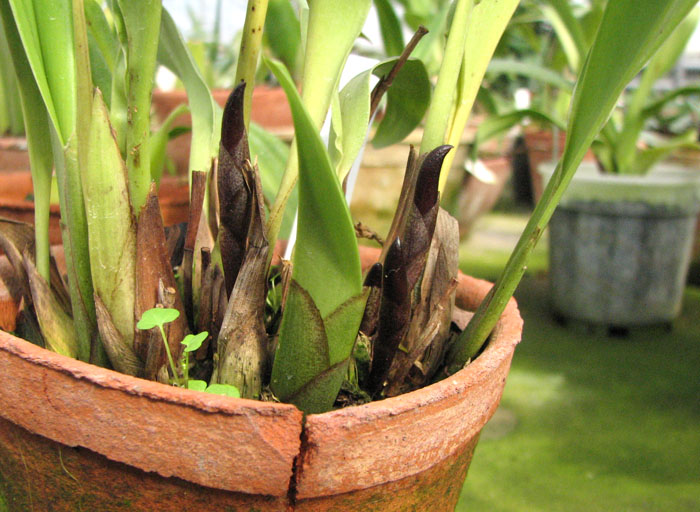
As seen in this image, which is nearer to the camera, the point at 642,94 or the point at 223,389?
the point at 223,389

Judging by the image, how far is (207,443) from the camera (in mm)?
324

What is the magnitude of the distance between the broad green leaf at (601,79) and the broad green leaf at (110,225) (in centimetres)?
25

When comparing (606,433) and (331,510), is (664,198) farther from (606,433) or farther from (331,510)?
(331,510)

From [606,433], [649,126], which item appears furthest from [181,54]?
[649,126]

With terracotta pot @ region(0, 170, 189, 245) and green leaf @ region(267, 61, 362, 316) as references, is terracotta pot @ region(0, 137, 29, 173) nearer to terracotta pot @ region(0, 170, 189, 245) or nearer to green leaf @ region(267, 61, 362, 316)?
terracotta pot @ region(0, 170, 189, 245)

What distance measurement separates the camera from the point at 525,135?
2.26m

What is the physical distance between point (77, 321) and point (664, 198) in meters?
1.21

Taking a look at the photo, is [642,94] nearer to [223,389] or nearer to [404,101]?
[404,101]

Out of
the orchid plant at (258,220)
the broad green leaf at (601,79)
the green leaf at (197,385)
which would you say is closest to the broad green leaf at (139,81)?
the orchid plant at (258,220)

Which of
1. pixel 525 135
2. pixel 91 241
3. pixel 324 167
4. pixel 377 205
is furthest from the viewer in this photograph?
pixel 525 135

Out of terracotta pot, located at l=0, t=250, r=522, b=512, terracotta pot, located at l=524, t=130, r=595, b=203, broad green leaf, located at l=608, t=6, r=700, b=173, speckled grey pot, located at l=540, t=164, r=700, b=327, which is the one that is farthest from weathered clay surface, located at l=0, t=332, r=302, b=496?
terracotta pot, located at l=524, t=130, r=595, b=203

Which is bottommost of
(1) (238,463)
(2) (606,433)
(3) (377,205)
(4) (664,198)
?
(2) (606,433)

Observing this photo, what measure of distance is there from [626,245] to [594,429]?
531 millimetres

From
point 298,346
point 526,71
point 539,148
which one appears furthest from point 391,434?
point 539,148
